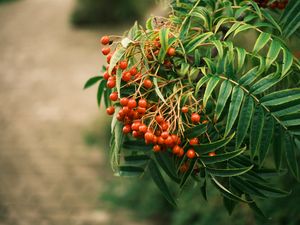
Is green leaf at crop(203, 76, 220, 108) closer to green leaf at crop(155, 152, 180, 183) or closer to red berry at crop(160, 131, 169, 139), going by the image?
red berry at crop(160, 131, 169, 139)

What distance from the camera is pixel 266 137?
1.66 meters

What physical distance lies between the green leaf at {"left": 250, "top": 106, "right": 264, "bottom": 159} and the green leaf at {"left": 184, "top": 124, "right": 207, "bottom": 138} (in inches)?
6.9

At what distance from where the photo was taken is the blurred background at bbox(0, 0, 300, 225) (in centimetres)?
491

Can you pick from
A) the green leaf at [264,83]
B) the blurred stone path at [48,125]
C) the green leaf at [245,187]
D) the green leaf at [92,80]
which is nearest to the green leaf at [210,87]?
the green leaf at [264,83]

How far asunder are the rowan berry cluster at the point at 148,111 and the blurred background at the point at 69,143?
5.88 feet

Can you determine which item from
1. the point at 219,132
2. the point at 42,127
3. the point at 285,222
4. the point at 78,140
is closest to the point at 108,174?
the point at 78,140

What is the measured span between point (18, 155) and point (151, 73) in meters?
5.31

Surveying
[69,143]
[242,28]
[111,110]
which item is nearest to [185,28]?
[242,28]

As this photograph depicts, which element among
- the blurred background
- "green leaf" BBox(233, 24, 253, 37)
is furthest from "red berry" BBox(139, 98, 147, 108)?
the blurred background

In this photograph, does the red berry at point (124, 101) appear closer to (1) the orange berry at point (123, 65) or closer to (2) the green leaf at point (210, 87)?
(1) the orange berry at point (123, 65)

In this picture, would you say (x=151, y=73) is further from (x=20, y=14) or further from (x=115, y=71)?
(x=20, y=14)

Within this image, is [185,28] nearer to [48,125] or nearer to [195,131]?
[195,131]

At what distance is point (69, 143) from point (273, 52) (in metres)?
5.51

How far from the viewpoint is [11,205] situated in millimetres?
5359
